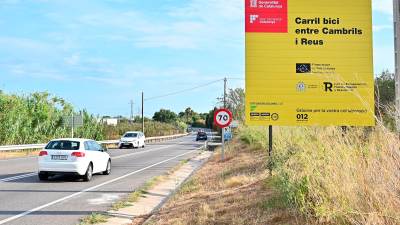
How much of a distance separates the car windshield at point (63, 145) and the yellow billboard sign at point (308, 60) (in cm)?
706

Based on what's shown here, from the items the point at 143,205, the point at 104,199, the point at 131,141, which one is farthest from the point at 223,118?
the point at 131,141

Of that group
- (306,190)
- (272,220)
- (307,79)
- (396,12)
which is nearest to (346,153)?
(306,190)

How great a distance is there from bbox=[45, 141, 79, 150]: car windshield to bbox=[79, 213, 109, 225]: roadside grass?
24.5 feet

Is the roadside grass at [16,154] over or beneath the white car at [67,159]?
beneath

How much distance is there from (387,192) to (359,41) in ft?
26.2

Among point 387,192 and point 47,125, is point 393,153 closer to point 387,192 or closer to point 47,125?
point 387,192

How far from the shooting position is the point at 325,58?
12.7 metres

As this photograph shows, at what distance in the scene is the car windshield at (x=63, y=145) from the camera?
55.8ft

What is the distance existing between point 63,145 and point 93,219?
8.21 meters

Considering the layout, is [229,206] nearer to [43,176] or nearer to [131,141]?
[43,176]

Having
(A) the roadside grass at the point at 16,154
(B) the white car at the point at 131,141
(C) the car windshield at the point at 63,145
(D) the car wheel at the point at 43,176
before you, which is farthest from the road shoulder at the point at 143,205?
(B) the white car at the point at 131,141

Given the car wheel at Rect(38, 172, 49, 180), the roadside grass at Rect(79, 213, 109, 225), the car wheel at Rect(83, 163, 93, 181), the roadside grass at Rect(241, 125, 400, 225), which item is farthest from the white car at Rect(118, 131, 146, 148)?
the roadside grass at Rect(241, 125, 400, 225)

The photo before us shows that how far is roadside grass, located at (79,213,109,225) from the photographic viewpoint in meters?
9.31

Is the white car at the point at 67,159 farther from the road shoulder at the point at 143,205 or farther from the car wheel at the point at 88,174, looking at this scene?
the road shoulder at the point at 143,205
